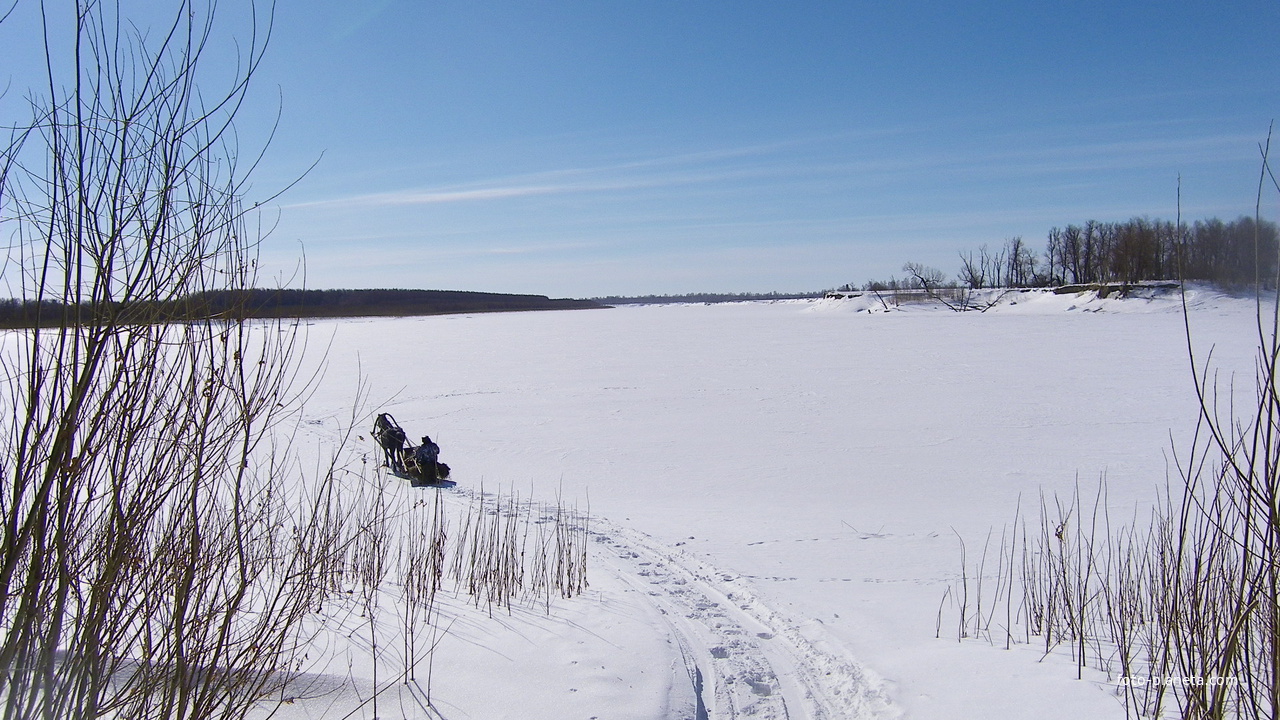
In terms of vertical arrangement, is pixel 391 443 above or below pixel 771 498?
above

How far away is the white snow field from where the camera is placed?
362 cm

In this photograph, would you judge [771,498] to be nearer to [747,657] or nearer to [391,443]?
[747,657]

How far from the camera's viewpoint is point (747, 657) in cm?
428

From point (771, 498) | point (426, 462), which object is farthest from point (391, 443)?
point (771, 498)

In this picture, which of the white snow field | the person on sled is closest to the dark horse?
the white snow field

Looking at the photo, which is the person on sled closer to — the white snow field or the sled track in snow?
the white snow field

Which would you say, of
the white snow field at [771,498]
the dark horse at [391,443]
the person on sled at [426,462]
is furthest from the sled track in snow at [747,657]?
the dark horse at [391,443]

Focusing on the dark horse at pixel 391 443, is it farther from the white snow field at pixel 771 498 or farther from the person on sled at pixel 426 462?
the person on sled at pixel 426 462

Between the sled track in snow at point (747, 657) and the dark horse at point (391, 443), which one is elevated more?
the dark horse at point (391, 443)

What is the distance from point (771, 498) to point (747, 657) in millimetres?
4472

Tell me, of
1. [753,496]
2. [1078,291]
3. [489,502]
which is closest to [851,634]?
[753,496]

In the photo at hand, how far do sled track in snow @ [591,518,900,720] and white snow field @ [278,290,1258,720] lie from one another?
2 centimetres

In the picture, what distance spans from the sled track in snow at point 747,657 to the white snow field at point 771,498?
0.02 m

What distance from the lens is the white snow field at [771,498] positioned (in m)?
3.62
